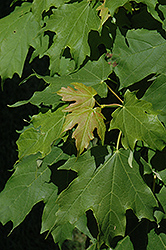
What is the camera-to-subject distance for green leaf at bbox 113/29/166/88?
113 cm

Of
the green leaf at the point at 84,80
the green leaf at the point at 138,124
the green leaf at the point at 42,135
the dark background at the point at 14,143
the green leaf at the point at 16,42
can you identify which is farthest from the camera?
the dark background at the point at 14,143

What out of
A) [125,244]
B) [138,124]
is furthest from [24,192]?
[138,124]

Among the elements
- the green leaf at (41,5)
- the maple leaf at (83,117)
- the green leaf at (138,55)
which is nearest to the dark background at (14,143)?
the green leaf at (41,5)

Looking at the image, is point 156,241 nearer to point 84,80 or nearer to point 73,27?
point 84,80

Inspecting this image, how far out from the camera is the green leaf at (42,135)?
3.49 feet

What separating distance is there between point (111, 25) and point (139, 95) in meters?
0.28

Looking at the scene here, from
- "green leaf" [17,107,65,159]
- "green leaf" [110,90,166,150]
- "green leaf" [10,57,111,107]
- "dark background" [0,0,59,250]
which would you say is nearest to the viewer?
"green leaf" [110,90,166,150]

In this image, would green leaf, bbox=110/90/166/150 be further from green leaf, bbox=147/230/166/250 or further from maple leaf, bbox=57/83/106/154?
green leaf, bbox=147/230/166/250

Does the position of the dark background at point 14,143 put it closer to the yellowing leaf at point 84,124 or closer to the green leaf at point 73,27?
the green leaf at point 73,27

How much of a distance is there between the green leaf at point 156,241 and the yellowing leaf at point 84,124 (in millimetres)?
441

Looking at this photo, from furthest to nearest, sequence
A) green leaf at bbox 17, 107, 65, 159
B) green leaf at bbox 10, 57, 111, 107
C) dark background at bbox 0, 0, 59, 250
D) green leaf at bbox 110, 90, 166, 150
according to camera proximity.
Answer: dark background at bbox 0, 0, 59, 250, green leaf at bbox 10, 57, 111, 107, green leaf at bbox 17, 107, 65, 159, green leaf at bbox 110, 90, 166, 150

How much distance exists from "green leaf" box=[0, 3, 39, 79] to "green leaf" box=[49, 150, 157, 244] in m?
0.53

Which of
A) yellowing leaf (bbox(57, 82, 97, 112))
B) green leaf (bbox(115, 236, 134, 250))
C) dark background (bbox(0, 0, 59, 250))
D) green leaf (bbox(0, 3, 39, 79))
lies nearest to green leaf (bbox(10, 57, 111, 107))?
yellowing leaf (bbox(57, 82, 97, 112))

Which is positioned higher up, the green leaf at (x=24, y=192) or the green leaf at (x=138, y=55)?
the green leaf at (x=138, y=55)
